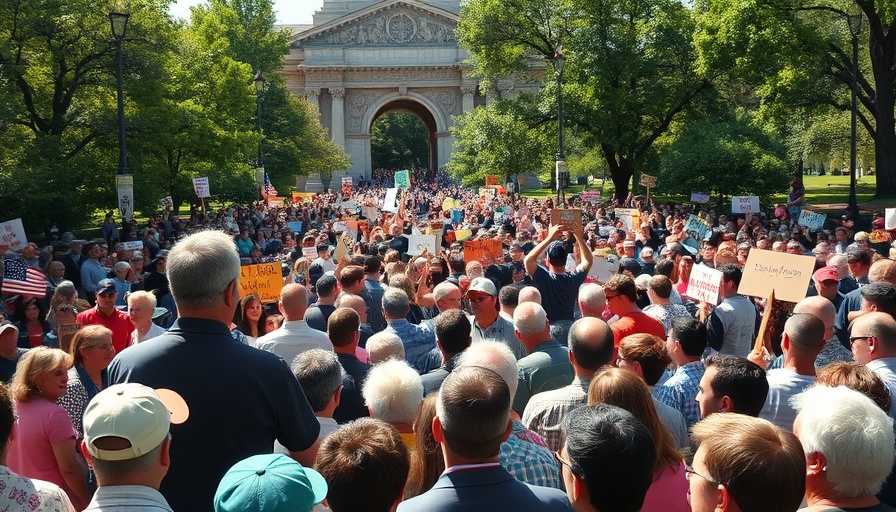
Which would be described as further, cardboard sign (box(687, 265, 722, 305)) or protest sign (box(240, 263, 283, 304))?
protest sign (box(240, 263, 283, 304))

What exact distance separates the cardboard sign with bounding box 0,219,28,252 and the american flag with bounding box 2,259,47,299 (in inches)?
247

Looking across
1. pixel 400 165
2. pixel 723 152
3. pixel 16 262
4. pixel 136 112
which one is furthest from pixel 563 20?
pixel 400 165

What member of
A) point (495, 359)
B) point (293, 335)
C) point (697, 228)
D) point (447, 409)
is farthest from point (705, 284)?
point (697, 228)

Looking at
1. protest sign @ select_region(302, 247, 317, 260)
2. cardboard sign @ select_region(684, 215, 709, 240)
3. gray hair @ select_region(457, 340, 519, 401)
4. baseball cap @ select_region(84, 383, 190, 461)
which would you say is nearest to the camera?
baseball cap @ select_region(84, 383, 190, 461)

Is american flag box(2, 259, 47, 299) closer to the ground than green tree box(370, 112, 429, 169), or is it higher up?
closer to the ground

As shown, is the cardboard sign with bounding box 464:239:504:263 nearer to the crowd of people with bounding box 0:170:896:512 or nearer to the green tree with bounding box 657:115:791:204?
the crowd of people with bounding box 0:170:896:512

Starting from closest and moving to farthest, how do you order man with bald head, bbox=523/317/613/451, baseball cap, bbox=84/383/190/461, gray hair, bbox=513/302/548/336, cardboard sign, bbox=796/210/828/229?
baseball cap, bbox=84/383/190/461, man with bald head, bbox=523/317/613/451, gray hair, bbox=513/302/548/336, cardboard sign, bbox=796/210/828/229

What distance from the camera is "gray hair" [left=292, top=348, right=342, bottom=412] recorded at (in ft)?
15.4

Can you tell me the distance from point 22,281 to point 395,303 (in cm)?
563

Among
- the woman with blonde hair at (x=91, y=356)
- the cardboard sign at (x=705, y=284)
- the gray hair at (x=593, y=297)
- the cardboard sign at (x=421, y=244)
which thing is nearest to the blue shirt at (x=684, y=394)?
the gray hair at (x=593, y=297)

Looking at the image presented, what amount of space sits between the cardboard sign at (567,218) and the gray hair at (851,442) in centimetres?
643

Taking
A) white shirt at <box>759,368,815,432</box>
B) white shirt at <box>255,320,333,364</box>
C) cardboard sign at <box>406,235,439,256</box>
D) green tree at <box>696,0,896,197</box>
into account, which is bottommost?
white shirt at <box>759,368,815,432</box>

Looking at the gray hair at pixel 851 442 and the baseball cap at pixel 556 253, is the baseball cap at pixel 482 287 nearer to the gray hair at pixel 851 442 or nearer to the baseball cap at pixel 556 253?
the baseball cap at pixel 556 253

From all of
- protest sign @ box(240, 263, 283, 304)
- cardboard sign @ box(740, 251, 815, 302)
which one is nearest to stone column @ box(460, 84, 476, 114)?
protest sign @ box(240, 263, 283, 304)
